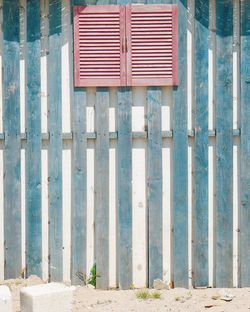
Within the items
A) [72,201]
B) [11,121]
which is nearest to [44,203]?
[72,201]

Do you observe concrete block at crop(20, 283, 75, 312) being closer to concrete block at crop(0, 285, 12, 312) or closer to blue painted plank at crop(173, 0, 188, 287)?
concrete block at crop(0, 285, 12, 312)

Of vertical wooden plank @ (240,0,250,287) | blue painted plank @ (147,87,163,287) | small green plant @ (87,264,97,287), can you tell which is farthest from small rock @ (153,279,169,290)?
vertical wooden plank @ (240,0,250,287)

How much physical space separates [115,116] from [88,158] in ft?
1.66

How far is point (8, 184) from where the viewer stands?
25.3ft

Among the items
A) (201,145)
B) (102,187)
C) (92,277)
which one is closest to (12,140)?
(102,187)

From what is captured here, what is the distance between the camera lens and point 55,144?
7.69 m

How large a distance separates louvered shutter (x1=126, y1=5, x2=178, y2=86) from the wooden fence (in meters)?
0.09

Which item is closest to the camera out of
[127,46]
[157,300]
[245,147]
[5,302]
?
[5,302]

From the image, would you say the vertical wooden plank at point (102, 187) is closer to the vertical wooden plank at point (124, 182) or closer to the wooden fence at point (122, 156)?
the wooden fence at point (122, 156)

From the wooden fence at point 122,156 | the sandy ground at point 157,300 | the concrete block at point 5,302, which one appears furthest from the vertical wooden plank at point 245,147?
the concrete block at point 5,302

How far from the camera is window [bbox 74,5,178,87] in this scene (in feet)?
25.0

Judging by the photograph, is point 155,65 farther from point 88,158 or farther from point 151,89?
point 88,158

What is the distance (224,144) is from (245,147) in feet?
0.73

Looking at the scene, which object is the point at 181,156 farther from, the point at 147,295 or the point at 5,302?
the point at 5,302
